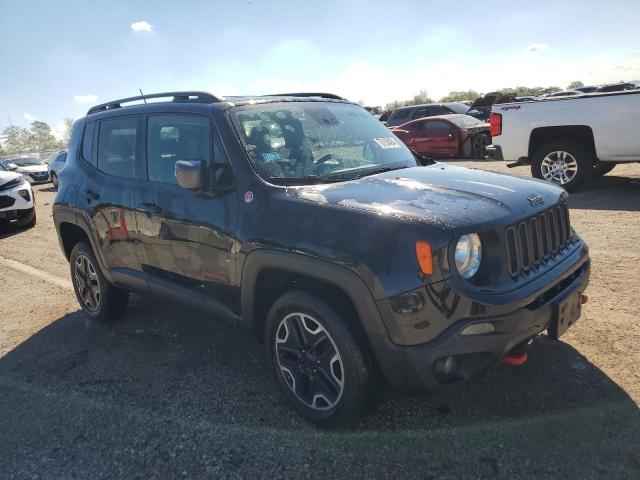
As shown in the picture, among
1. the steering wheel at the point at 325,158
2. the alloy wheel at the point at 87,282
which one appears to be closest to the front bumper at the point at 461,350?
the steering wheel at the point at 325,158

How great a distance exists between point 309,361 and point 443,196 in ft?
3.86

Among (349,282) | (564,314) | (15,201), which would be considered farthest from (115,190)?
(15,201)

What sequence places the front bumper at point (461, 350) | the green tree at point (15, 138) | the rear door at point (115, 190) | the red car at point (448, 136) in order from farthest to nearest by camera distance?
the green tree at point (15, 138) < the red car at point (448, 136) < the rear door at point (115, 190) < the front bumper at point (461, 350)

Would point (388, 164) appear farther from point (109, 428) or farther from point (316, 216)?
point (109, 428)

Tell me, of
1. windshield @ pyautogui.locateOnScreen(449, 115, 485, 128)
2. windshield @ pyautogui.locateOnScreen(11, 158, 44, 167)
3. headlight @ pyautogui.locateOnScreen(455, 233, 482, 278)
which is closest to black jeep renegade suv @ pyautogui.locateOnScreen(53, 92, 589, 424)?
headlight @ pyautogui.locateOnScreen(455, 233, 482, 278)

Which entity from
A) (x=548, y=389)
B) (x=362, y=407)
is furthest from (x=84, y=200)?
(x=548, y=389)

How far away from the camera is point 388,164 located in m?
3.50

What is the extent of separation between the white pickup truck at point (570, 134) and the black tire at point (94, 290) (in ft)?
22.9

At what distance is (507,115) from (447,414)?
23.5ft

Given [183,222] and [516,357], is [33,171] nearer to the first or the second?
[183,222]

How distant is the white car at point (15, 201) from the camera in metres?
9.48

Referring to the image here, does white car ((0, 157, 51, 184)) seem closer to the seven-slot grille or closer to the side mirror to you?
the side mirror

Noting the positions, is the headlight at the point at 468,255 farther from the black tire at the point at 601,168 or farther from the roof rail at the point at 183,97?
the black tire at the point at 601,168

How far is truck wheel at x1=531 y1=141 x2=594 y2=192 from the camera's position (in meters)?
8.20
